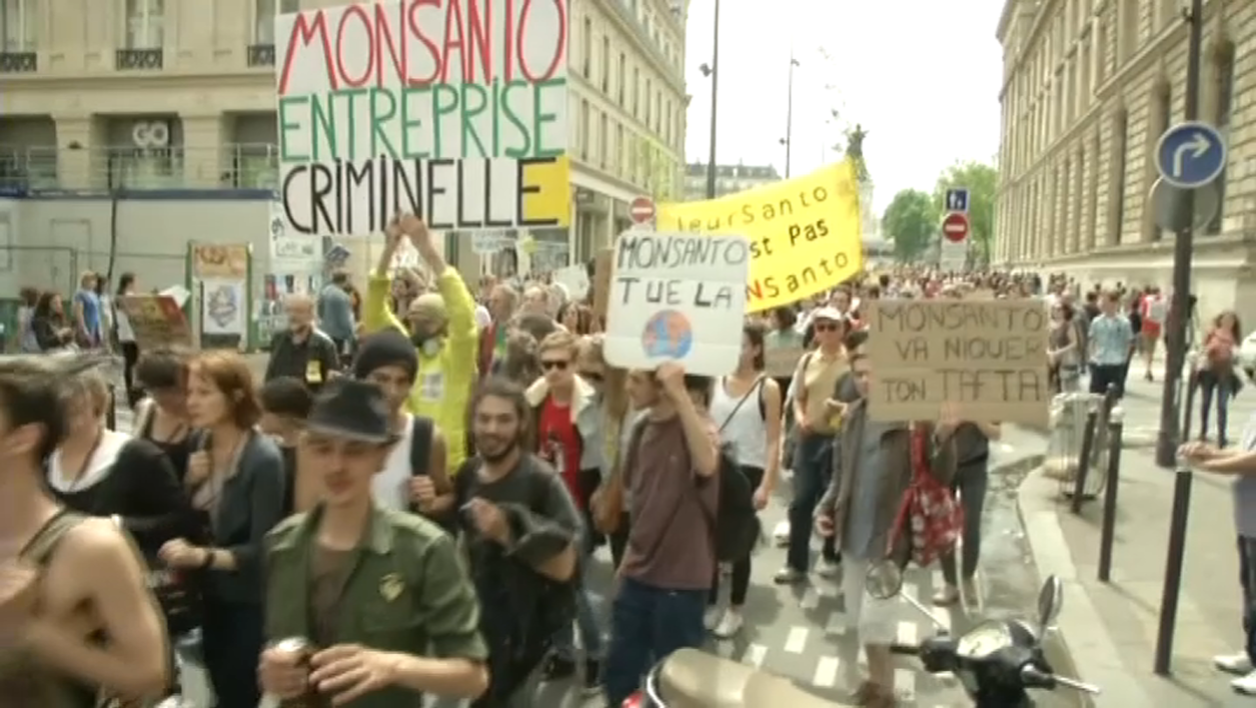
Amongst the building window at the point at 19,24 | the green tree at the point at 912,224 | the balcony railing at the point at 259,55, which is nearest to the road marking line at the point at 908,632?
the balcony railing at the point at 259,55

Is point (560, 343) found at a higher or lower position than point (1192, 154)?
lower

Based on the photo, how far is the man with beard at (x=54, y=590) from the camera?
7.77 ft

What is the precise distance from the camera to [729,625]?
694cm

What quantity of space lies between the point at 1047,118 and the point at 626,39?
24.6 metres

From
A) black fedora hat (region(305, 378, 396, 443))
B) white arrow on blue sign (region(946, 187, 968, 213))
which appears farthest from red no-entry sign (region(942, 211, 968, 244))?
black fedora hat (region(305, 378, 396, 443))

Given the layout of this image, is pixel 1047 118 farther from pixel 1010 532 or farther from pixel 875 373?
pixel 875 373

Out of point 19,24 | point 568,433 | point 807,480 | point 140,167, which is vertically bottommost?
point 807,480

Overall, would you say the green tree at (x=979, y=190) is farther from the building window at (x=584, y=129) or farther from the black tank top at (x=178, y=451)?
the black tank top at (x=178, y=451)

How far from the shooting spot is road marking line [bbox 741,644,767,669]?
6551 mm

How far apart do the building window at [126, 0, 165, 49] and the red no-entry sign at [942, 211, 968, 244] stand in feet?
82.3

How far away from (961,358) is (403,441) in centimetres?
258

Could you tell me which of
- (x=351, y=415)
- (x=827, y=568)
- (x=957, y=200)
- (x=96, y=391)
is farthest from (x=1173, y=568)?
(x=957, y=200)

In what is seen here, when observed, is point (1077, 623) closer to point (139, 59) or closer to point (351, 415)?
point (351, 415)

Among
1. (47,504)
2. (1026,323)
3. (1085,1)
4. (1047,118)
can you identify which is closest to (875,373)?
(1026,323)
